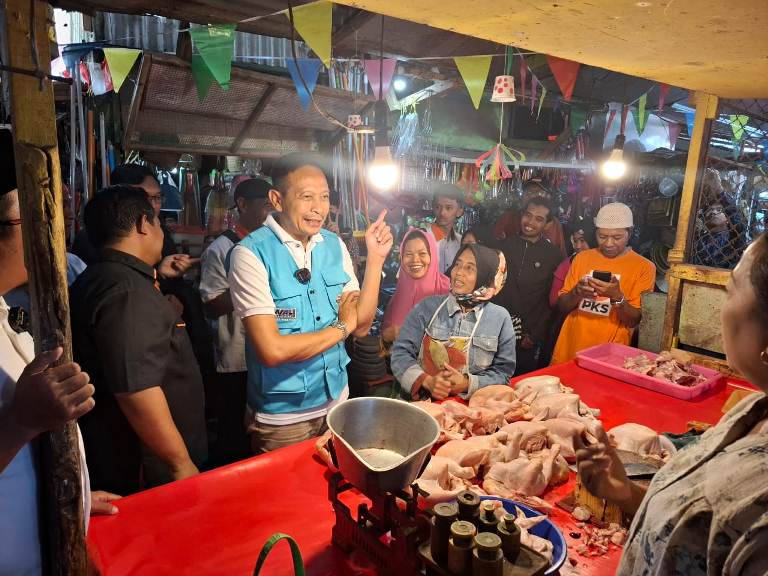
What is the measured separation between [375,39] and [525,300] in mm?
2893

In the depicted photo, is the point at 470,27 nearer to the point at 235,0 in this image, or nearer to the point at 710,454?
the point at 710,454

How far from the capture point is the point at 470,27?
7.25ft

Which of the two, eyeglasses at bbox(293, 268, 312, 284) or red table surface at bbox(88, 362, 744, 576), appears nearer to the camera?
red table surface at bbox(88, 362, 744, 576)

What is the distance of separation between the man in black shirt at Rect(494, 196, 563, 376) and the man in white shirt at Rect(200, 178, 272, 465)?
2.61 m

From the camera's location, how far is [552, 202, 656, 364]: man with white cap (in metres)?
4.52

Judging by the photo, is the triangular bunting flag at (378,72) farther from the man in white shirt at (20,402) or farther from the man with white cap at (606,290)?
the man in white shirt at (20,402)

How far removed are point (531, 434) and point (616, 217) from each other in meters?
2.89

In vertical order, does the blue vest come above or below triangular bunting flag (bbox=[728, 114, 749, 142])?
below

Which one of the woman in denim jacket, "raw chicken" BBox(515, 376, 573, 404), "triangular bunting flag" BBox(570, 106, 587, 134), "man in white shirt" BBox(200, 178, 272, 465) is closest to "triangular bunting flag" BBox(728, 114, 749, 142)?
"triangular bunting flag" BBox(570, 106, 587, 134)

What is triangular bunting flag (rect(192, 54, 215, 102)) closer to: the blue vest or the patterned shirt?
the blue vest

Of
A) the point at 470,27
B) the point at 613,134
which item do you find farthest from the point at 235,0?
the point at 613,134

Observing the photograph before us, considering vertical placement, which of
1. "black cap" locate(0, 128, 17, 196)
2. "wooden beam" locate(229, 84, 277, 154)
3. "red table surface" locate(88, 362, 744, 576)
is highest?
"wooden beam" locate(229, 84, 277, 154)

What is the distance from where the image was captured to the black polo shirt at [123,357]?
2.44 metres

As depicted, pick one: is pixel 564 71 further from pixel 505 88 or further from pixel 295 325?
pixel 295 325
